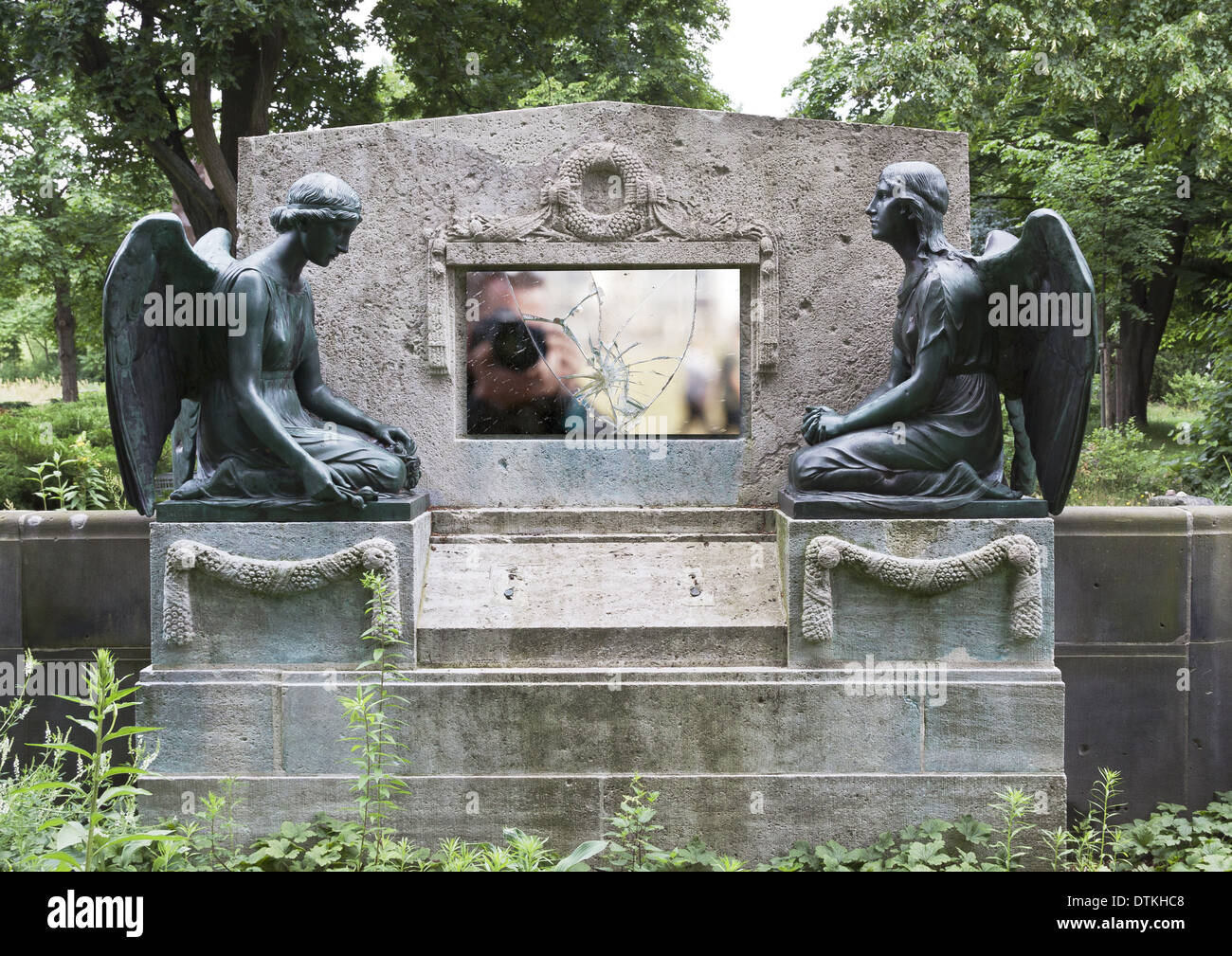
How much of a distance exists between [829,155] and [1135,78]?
958 cm

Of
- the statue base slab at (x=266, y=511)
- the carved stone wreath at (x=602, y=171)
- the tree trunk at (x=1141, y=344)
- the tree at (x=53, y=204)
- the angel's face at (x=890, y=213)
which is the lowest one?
the statue base slab at (x=266, y=511)

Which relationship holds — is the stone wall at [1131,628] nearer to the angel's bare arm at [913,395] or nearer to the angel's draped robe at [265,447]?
the angel's draped robe at [265,447]

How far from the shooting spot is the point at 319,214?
4.47m

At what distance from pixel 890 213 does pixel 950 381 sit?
32.7 inches

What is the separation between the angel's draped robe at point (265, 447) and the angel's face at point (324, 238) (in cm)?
22

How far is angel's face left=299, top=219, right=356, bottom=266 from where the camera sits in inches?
178

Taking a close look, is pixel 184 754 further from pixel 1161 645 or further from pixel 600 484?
pixel 1161 645

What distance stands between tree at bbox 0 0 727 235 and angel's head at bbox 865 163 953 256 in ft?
26.7

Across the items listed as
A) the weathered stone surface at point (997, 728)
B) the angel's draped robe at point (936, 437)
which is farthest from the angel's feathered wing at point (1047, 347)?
the weathered stone surface at point (997, 728)

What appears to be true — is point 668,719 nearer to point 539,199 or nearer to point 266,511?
point 266,511

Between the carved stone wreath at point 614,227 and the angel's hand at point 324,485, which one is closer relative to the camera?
the angel's hand at point 324,485

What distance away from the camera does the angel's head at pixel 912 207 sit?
4.55 meters

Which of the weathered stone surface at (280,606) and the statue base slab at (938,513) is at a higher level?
the statue base slab at (938,513)

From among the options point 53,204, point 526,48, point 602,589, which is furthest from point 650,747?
point 53,204
